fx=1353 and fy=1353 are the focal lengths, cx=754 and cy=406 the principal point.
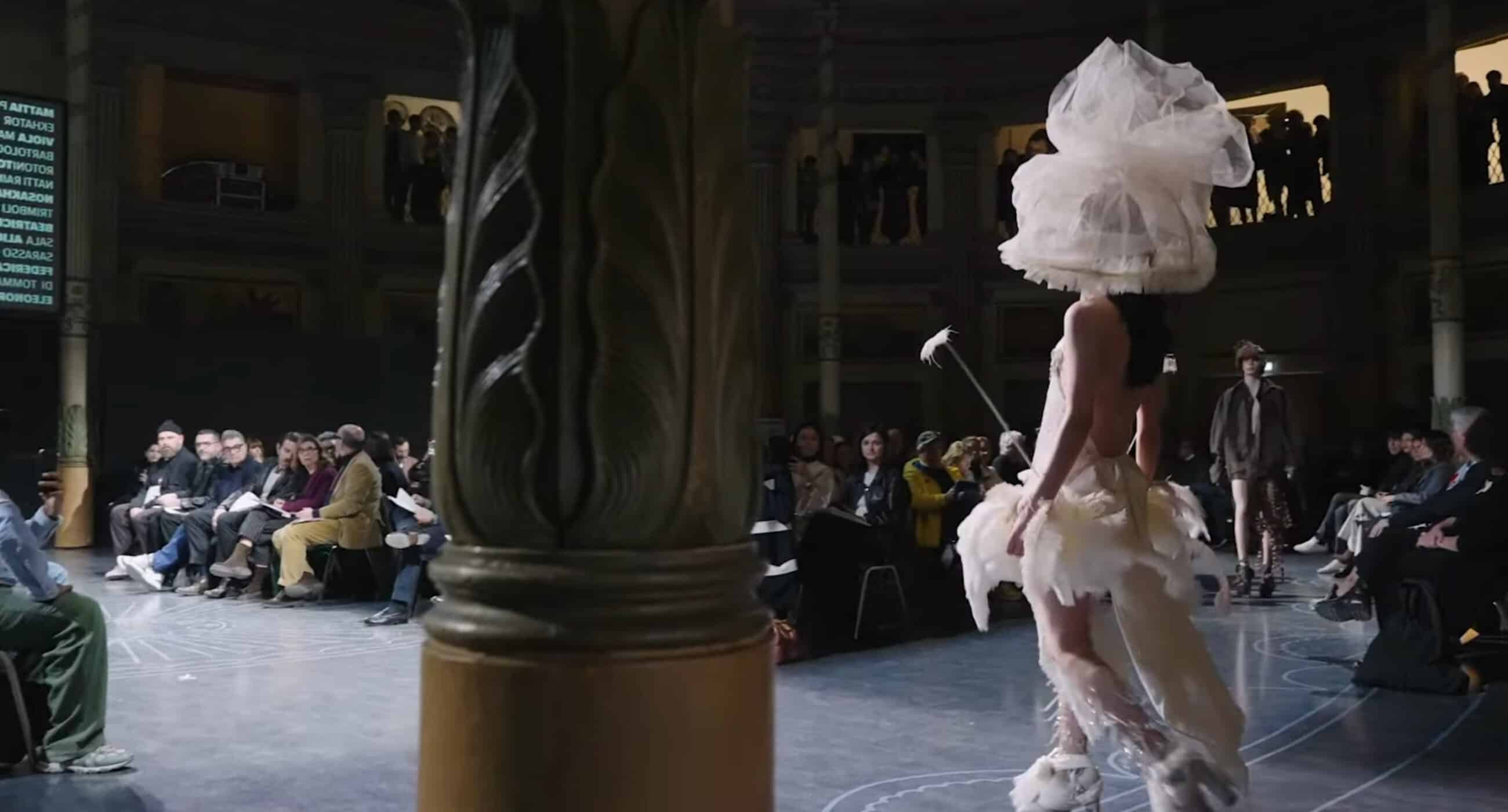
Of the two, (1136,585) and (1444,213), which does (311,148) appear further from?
(1136,585)

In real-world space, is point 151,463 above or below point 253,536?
above

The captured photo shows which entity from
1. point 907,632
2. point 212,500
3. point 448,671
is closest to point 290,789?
point 448,671

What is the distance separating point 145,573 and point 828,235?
9.69 meters

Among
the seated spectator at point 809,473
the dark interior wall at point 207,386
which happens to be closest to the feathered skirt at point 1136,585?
the seated spectator at point 809,473

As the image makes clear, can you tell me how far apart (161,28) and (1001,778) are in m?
14.3

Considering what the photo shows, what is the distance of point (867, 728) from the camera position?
501cm

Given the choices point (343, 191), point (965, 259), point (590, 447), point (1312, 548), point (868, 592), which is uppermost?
point (343, 191)

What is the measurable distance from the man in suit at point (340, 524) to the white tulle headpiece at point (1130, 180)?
247 inches

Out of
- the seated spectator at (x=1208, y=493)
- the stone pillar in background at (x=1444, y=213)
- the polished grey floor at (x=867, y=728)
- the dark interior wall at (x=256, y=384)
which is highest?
the stone pillar in background at (x=1444, y=213)

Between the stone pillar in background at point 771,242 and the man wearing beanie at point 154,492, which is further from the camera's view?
the stone pillar in background at point 771,242

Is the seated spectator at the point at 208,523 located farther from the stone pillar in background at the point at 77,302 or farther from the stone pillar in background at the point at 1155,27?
the stone pillar in background at the point at 1155,27

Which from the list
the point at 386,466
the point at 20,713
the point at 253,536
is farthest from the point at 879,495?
the point at 253,536

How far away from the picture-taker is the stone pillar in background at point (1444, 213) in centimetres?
1334

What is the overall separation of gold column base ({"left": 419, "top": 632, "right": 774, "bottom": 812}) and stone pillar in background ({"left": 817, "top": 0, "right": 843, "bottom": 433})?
50.4 ft
